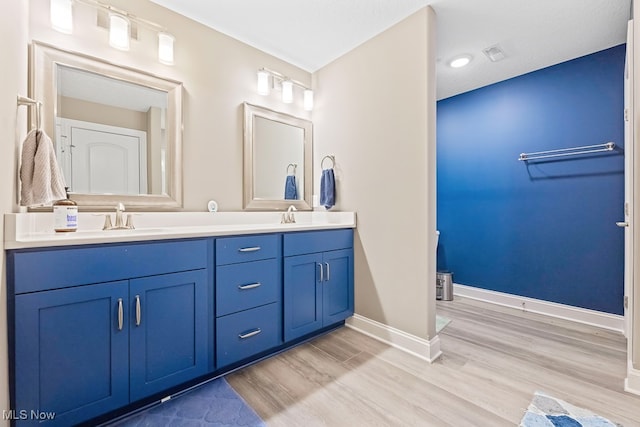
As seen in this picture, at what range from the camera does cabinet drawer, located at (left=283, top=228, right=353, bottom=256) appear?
6.21ft

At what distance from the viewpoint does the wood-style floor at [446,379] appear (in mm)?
1321

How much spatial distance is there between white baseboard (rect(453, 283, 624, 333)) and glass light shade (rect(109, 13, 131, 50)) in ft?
11.8

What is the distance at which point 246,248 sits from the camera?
5.45 ft

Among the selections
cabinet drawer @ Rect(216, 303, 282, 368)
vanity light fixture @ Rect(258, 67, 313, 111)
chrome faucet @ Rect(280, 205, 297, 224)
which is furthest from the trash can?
vanity light fixture @ Rect(258, 67, 313, 111)

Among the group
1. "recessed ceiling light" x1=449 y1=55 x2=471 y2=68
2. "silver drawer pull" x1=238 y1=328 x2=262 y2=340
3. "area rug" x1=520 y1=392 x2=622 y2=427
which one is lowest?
"area rug" x1=520 y1=392 x2=622 y2=427

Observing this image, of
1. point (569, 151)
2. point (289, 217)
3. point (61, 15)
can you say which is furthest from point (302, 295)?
point (569, 151)

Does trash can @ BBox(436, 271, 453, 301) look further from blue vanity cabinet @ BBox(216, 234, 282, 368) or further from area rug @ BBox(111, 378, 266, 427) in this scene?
area rug @ BBox(111, 378, 266, 427)

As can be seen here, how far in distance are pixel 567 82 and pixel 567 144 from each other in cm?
54

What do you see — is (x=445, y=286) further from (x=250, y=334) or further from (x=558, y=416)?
(x=250, y=334)

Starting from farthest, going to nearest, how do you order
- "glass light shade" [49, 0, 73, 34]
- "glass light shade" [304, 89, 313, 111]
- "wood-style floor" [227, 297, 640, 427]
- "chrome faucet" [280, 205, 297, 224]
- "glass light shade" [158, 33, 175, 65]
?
"glass light shade" [304, 89, 313, 111] < "chrome faucet" [280, 205, 297, 224] < "glass light shade" [158, 33, 175, 65] < "glass light shade" [49, 0, 73, 34] < "wood-style floor" [227, 297, 640, 427]

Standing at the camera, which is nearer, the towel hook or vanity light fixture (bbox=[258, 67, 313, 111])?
the towel hook

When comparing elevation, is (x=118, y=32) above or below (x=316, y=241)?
above

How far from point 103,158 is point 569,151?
3.53 meters

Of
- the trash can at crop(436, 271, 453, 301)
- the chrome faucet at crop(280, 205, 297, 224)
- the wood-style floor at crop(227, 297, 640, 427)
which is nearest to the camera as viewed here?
the wood-style floor at crop(227, 297, 640, 427)
